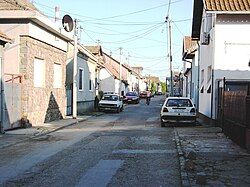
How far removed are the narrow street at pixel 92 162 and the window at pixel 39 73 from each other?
6.65 m

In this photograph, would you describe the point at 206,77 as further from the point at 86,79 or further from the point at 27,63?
the point at 86,79

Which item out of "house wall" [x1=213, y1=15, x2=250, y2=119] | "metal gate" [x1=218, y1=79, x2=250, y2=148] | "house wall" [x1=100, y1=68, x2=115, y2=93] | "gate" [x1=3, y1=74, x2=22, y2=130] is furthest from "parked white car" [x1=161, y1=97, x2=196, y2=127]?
"house wall" [x1=100, y1=68, x2=115, y2=93]

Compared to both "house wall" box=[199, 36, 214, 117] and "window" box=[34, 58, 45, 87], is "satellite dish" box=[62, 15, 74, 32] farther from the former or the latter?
"house wall" box=[199, 36, 214, 117]

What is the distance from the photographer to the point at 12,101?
18.9 meters

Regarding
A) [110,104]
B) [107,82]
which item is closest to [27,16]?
[110,104]

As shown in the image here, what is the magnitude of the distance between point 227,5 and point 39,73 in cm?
1019

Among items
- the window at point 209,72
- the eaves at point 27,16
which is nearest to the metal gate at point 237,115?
the window at point 209,72

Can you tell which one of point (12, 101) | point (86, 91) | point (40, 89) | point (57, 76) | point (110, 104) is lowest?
point (110, 104)

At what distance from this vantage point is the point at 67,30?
2650 centimetres

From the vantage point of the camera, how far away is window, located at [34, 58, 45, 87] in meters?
22.2

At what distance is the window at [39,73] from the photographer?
2220 cm

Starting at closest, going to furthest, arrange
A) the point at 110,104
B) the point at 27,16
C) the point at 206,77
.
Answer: the point at 27,16, the point at 206,77, the point at 110,104

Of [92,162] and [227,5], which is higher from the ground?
[227,5]

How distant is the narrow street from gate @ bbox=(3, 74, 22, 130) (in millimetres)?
2683
